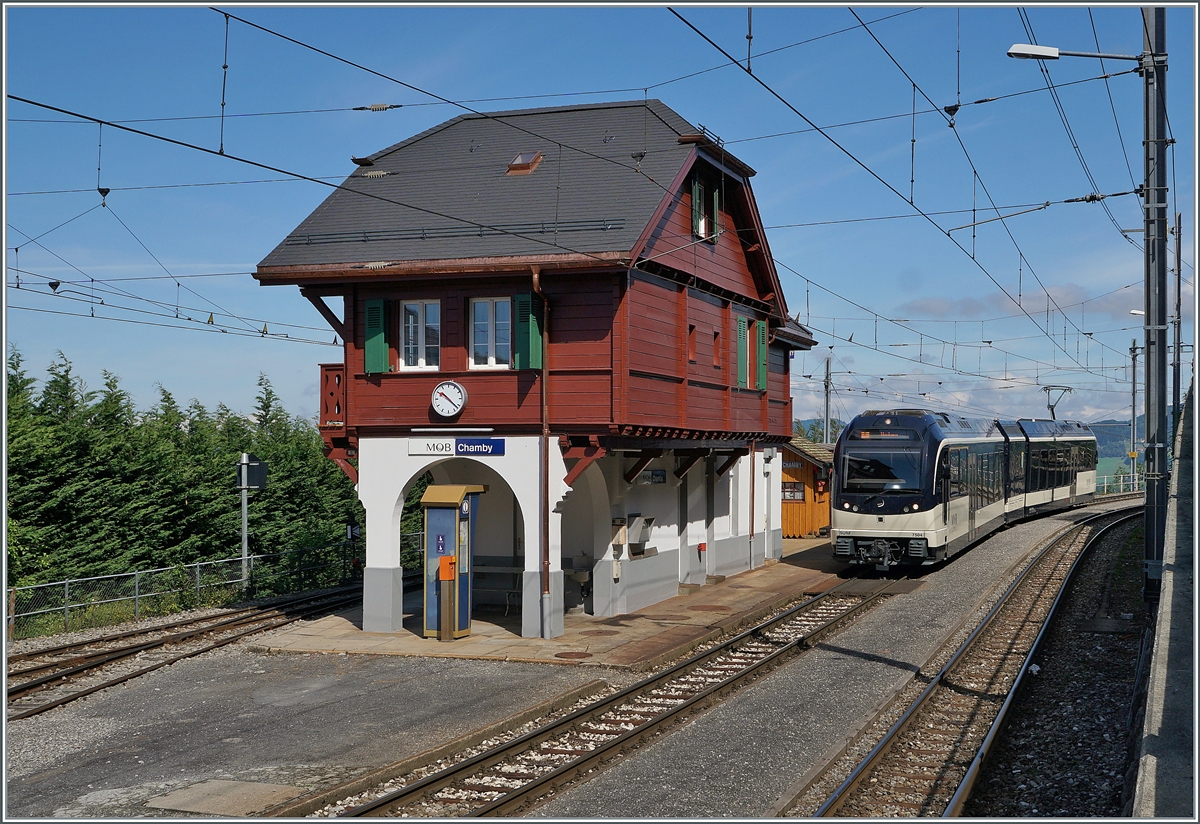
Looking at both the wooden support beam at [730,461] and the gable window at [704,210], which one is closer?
the gable window at [704,210]

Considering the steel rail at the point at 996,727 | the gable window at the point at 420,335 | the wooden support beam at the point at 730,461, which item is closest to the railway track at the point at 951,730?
the steel rail at the point at 996,727

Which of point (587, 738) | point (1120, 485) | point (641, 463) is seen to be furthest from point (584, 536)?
point (1120, 485)

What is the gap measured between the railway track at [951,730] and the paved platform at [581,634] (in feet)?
13.3

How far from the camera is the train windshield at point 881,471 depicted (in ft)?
77.6

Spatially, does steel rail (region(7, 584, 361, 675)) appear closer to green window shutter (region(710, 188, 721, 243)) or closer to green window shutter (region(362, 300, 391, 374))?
green window shutter (region(362, 300, 391, 374))

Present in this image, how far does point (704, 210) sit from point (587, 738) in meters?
12.6

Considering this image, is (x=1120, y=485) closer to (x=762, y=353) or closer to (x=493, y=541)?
(x=762, y=353)

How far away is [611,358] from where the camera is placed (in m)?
17.6

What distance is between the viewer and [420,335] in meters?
18.6

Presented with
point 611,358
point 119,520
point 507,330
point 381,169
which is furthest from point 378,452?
point 119,520

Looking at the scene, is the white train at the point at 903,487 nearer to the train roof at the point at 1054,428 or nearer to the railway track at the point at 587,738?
the railway track at the point at 587,738

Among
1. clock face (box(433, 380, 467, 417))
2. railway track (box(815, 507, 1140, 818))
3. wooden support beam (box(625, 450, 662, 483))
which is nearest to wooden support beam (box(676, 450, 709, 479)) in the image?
wooden support beam (box(625, 450, 662, 483))

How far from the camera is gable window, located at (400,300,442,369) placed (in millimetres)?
18516

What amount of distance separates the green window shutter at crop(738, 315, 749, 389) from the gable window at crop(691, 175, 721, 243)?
245cm
